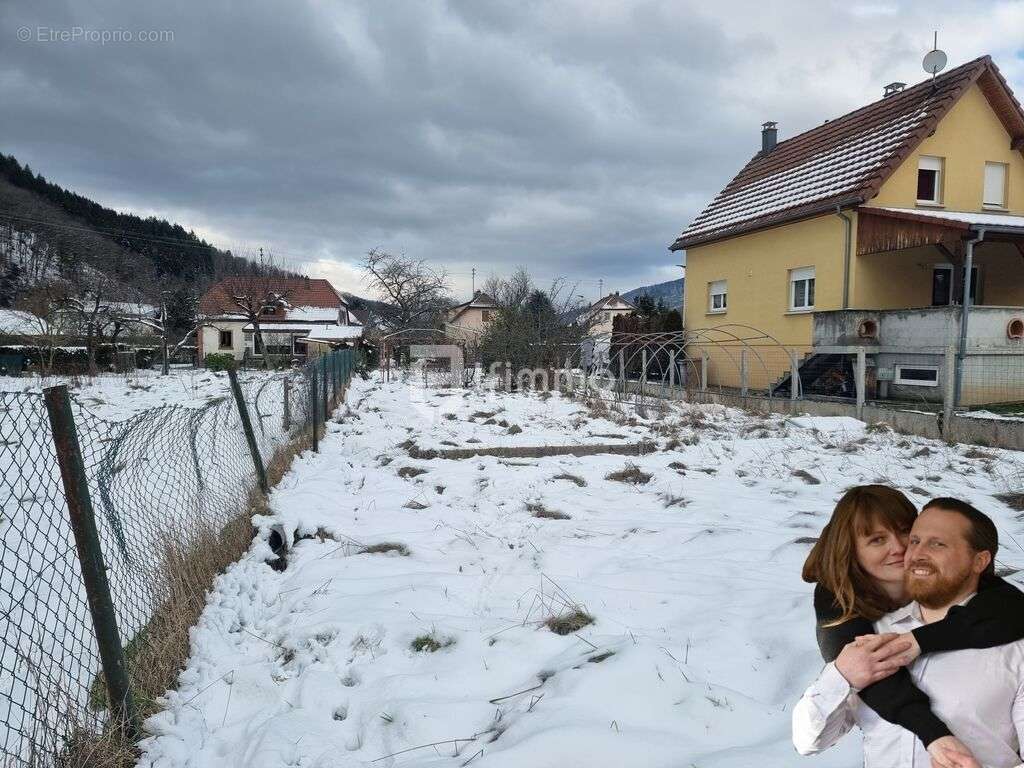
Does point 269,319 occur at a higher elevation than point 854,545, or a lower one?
higher

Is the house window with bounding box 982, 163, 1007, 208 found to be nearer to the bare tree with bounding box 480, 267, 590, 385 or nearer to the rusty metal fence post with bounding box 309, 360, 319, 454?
the bare tree with bounding box 480, 267, 590, 385

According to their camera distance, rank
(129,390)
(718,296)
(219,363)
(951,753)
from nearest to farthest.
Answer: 1. (951,753)
2. (129,390)
3. (718,296)
4. (219,363)

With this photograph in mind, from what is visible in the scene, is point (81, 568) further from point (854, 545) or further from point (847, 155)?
point (847, 155)

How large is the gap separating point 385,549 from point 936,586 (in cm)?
399

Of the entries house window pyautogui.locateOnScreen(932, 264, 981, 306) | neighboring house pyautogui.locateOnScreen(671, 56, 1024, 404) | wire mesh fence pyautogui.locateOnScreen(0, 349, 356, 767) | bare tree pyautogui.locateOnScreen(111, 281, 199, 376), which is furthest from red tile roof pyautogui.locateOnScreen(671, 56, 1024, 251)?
bare tree pyautogui.locateOnScreen(111, 281, 199, 376)

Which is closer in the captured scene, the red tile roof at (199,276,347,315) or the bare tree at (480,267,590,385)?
the bare tree at (480,267,590,385)

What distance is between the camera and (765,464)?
7.40 m

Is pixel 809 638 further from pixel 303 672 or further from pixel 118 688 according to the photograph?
pixel 118 688

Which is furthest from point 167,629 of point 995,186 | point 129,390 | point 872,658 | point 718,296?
point 995,186

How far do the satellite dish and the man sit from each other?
17926 millimetres

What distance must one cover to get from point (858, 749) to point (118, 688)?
271cm

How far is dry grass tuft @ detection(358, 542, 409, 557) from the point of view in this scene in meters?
4.69

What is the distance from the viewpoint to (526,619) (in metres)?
3.49

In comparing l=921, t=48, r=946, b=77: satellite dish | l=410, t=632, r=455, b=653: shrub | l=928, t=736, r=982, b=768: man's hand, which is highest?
l=921, t=48, r=946, b=77: satellite dish
